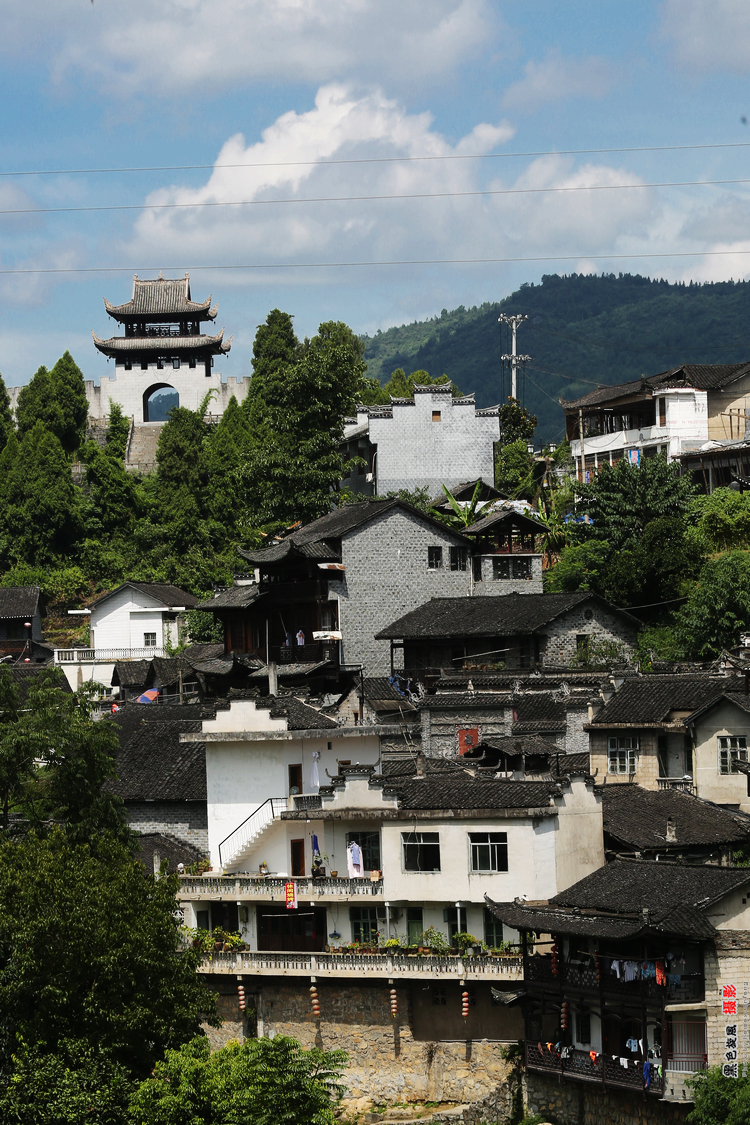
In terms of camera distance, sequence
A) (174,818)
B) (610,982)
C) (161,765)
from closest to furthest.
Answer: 1. (610,982)
2. (174,818)
3. (161,765)

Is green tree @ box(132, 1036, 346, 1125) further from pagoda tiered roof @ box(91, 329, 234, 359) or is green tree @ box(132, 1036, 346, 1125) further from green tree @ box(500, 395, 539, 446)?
pagoda tiered roof @ box(91, 329, 234, 359)

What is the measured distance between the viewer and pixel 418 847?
3831cm

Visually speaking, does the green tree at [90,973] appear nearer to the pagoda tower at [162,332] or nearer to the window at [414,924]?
the window at [414,924]

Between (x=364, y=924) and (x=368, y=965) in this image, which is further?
(x=364, y=924)

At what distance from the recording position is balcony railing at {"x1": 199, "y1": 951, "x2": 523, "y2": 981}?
119ft

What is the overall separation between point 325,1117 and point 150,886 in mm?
7012

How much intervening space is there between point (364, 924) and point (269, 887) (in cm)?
272

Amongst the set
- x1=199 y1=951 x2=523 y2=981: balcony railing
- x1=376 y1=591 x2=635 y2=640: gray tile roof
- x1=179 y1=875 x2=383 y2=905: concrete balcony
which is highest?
x1=376 y1=591 x2=635 y2=640: gray tile roof

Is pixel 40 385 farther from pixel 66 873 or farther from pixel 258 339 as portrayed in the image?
pixel 66 873

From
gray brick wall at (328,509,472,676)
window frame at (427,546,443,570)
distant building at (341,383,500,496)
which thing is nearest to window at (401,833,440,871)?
gray brick wall at (328,509,472,676)

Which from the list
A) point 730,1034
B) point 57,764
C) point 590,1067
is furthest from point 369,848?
point 730,1034

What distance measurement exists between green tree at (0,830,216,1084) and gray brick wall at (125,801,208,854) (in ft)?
40.2

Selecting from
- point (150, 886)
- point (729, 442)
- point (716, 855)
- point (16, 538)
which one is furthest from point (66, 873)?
point (16, 538)

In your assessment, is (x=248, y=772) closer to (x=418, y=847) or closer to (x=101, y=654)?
(x=418, y=847)
